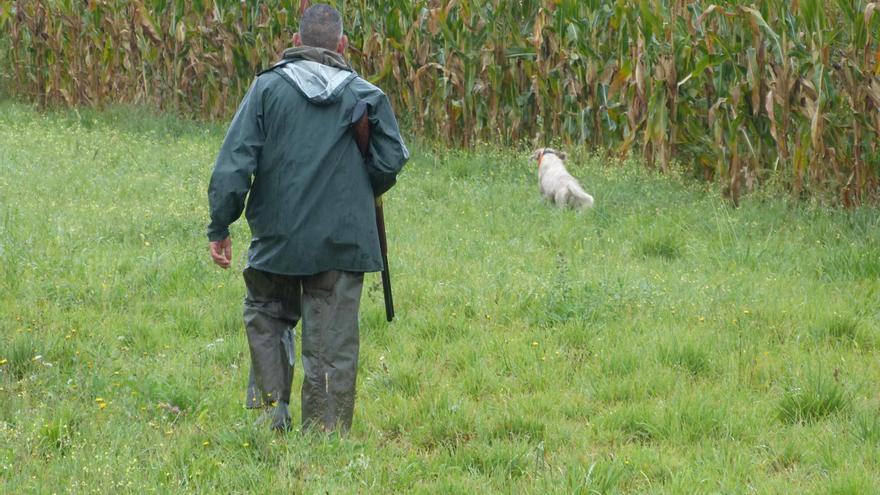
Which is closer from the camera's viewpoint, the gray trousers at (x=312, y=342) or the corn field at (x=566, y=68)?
the gray trousers at (x=312, y=342)

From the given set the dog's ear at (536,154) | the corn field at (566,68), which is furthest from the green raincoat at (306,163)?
the dog's ear at (536,154)

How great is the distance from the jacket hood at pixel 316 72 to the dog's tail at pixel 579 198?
4793mm

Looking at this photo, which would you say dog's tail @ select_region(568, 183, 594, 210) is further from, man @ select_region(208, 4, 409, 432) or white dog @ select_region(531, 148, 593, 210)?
man @ select_region(208, 4, 409, 432)

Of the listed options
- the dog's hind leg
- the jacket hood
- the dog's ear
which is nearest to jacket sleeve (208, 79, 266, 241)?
the jacket hood

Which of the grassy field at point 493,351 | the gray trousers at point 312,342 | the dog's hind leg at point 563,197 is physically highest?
the gray trousers at point 312,342

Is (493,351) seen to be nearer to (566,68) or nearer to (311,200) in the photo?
(311,200)

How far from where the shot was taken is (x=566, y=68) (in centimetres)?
1177

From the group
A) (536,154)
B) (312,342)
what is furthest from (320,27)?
(536,154)

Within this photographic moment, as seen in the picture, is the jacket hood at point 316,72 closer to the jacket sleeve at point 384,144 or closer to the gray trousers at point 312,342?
the jacket sleeve at point 384,144

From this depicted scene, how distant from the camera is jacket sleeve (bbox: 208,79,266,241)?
4633 millimetres

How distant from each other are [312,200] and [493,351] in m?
1.74

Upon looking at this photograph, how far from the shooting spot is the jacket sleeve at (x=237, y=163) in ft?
15.2

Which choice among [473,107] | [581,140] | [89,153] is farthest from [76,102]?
[581,140]

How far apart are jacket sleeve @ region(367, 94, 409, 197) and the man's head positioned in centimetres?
35
